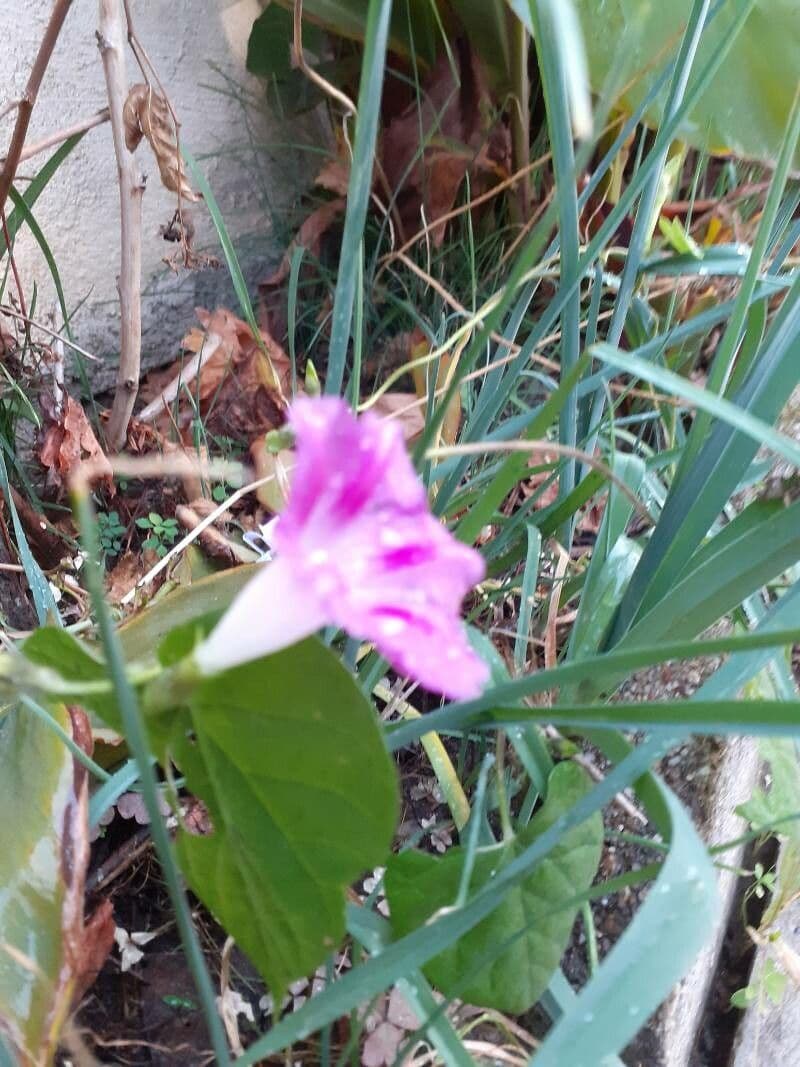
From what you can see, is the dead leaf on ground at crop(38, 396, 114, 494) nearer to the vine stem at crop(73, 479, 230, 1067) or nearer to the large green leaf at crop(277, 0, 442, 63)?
the vine stem at crop(73, 479, 230, 1067)

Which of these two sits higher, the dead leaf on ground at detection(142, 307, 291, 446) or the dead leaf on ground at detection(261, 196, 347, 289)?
the dead leaf on ground at detection(261, 196, 347, 289)

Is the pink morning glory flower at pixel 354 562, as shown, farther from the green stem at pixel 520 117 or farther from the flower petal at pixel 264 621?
the green stem at pixel 520 117

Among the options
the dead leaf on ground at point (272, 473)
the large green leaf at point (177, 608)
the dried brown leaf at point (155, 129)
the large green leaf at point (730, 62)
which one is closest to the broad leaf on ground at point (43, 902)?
the large green leaf at point (177, 608)

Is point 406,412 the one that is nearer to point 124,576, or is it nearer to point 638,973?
point 124,576

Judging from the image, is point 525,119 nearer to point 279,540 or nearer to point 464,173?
point 464,173

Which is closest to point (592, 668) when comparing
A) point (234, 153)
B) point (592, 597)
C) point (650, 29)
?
point (592, 597)

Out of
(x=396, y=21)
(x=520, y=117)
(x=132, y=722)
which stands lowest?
(x=132, y=722)

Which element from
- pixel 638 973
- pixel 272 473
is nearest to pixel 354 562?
pixel 638 973

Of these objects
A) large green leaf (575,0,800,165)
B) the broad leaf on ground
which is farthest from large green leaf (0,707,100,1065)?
large green leaf (575,0,800,165)
